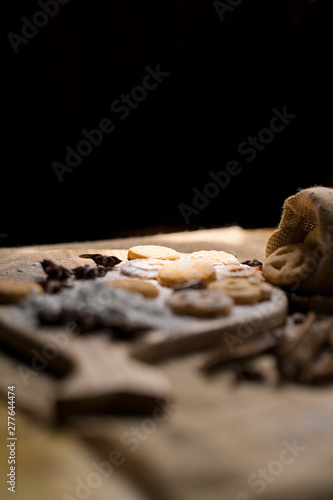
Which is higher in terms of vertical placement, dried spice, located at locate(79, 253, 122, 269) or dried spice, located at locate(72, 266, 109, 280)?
dried spice, located at locate(72, 266, 109, 280)

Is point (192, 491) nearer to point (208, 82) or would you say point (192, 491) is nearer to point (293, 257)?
point (293, 257)

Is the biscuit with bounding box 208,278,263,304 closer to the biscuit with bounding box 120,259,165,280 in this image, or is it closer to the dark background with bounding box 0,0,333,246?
the biscuit with bounding box 120,259,165,280

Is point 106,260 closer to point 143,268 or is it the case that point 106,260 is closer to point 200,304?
point 143,268

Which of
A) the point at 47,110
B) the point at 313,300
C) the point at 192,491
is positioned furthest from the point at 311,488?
the point at 47,110

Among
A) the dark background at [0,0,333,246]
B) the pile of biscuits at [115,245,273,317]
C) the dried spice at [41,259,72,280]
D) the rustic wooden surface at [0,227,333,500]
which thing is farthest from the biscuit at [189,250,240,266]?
the dark background at [0,0,333,246]

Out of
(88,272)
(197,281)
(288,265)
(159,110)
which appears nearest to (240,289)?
(197,281)

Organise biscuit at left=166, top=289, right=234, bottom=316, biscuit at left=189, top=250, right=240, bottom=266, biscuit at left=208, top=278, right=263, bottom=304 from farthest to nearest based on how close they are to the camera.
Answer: biscuit at left=189, top=250, right=240, bottom=266 < biscuit at left=208, top=278, right=263, bottom=304 < biscuit at left=166, top=289, right=234, bottom=316

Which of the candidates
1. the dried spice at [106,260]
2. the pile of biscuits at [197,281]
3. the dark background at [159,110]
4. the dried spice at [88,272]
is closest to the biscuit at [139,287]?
the pile of biscuits at [197,281]
